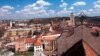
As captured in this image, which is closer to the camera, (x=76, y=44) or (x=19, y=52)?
(x=76, y=44)

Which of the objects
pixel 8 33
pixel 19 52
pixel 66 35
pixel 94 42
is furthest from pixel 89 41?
pixel 8 33

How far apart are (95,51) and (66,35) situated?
3.89ft

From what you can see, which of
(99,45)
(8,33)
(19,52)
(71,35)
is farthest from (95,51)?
(8,33)


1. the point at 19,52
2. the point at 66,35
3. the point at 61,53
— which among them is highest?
the point at 66,35

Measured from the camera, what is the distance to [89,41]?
28.6ft

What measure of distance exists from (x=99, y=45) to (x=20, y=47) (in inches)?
1313

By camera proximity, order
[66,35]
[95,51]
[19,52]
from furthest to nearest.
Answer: [19,52] → [66,35] → [95,51]

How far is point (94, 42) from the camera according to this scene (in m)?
8.75

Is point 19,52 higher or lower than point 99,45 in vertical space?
lower

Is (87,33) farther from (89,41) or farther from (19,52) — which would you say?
(19,52)

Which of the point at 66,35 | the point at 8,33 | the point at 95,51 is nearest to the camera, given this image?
the point at 95,51

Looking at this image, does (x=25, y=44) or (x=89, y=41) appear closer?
(x=89, y=41)

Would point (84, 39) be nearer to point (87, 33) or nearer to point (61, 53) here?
point (87, 33)

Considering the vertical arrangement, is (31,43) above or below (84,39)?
below
